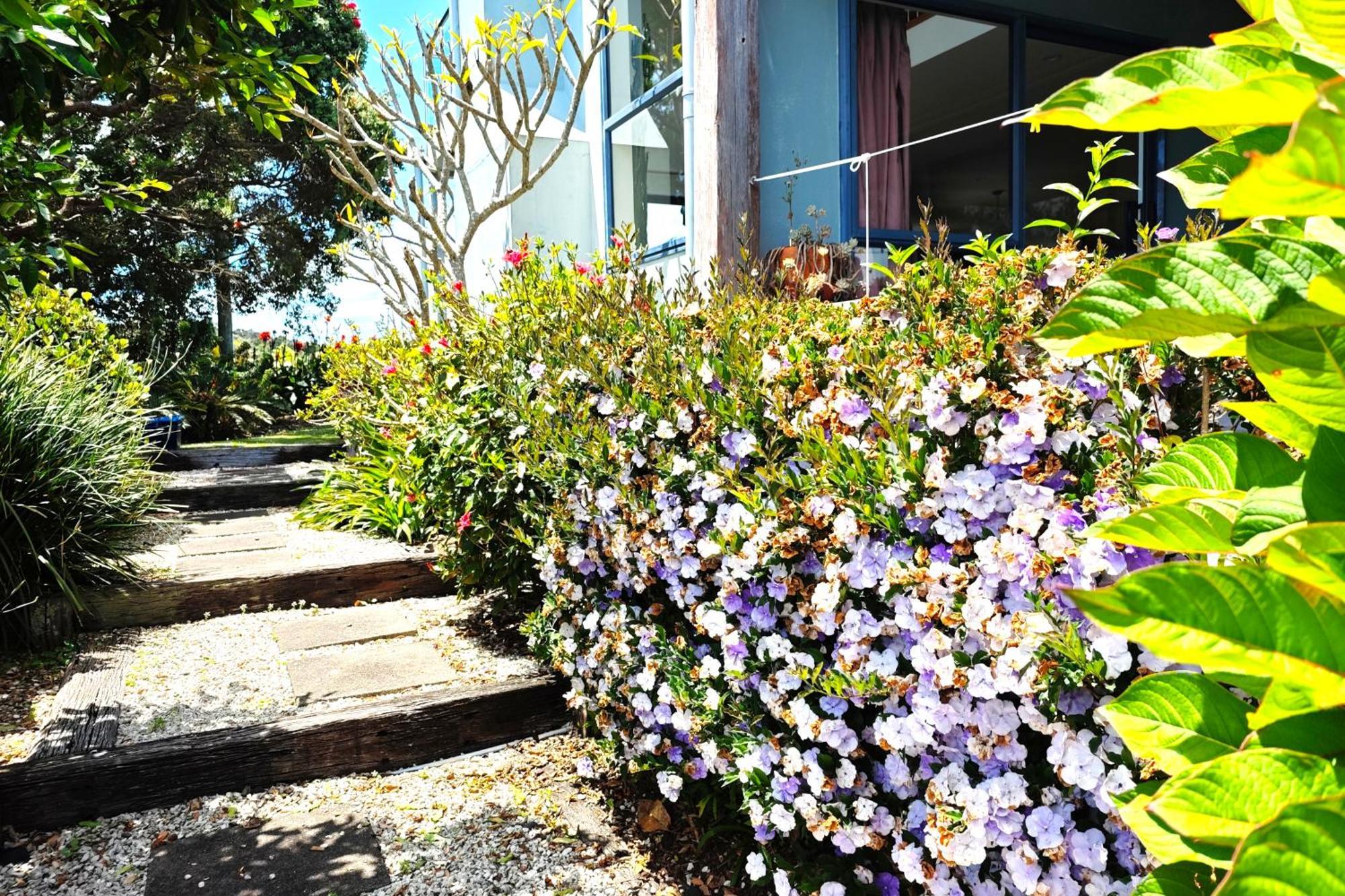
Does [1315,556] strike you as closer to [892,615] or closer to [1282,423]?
[1282,423]

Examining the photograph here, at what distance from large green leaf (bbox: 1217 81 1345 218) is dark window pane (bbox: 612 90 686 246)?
585 cm

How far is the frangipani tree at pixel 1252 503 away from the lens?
16.3 inches

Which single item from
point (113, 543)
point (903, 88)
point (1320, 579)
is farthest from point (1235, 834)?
point (903, 88)

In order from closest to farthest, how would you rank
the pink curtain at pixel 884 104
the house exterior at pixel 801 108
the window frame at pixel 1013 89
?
the house exterior at pixel 801 108 < the window frame at pixel 1013 89 < the pink curtain at pixel 884 104

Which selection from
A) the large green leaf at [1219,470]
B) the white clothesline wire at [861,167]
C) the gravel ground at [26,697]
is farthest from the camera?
the white clothesline wire at [861,167]

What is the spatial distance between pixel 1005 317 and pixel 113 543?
12.8 ft

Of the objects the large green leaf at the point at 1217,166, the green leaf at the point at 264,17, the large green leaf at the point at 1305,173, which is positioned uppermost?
the green leaf at the point at 264,17

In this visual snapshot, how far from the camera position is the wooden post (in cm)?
462

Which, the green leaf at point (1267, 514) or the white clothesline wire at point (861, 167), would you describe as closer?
the green leaf at point (1267, 514)

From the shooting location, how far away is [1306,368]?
54 cm

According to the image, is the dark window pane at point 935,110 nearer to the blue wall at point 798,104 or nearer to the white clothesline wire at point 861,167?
the white clothesline wire at point 861,167

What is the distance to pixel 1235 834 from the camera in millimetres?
482

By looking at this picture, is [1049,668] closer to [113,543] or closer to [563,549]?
[563,549]

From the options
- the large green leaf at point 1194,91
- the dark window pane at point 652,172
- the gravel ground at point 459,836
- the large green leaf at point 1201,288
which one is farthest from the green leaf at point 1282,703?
the dark window pane at point 652,172
